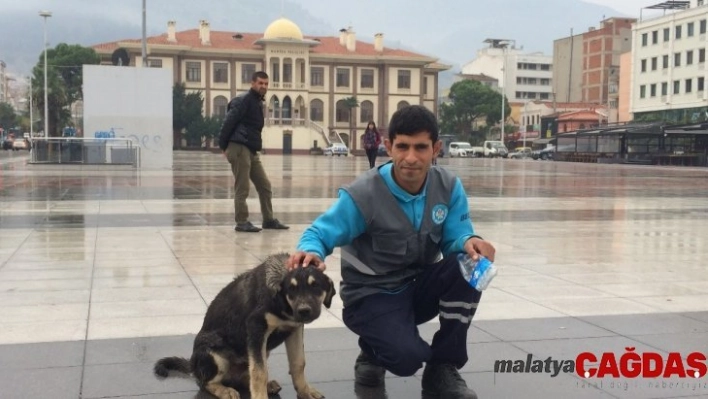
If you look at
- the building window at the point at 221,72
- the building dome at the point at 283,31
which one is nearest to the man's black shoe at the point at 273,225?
the building dome at the point at 283,31

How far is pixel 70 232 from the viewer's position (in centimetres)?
903

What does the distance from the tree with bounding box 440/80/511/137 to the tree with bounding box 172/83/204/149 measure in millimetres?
32262

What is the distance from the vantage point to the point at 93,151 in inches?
1082

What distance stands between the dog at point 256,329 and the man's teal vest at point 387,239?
435 mm

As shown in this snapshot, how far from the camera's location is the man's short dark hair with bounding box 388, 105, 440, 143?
11.2 ft

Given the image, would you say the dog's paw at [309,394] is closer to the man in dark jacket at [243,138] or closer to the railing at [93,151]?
the man in dark jacket at [243,138]

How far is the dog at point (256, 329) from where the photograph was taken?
290 cm

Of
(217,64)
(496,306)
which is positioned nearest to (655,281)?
(496,306)

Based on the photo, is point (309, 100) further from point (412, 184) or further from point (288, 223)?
point (412, 184)

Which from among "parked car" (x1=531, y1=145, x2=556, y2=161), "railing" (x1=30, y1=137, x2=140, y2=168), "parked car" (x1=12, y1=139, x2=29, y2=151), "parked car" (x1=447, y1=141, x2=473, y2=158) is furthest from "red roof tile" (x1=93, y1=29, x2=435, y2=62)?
"railing" (x1=30, y1=137, x2=140, y2=168)

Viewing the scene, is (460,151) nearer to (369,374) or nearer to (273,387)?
(369,374)

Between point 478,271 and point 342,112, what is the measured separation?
79831 millimetres

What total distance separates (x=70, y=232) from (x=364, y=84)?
73973 mm

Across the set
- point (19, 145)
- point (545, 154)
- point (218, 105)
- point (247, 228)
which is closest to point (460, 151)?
point (545, 154)
